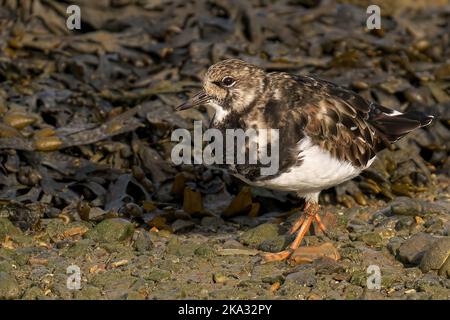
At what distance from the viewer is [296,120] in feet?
16.9

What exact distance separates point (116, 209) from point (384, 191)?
207 cm

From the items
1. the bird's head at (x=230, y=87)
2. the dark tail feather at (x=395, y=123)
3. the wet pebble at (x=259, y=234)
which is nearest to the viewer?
the bird's head at (x=230, y=87)

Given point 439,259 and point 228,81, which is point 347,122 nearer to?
point 228,81

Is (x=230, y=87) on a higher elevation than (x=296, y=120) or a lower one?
higher

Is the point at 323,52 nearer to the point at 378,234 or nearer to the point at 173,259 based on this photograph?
the point at 378,234

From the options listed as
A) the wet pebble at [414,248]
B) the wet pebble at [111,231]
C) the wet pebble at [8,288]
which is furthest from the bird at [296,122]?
the wet pebble at [8,288]

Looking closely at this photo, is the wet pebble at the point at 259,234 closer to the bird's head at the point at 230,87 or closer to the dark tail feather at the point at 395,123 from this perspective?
the bird's head at the point at 230,87

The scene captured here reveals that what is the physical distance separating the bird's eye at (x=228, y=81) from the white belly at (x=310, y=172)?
600 millimetres

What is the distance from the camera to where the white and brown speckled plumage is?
16.6 feet

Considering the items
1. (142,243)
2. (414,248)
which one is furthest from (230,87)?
(414,248)

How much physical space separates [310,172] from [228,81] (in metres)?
0.80

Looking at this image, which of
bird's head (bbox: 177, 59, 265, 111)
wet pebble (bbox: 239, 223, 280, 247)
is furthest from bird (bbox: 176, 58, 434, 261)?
wet pebble (bbox: 239, 223, 280, 247)

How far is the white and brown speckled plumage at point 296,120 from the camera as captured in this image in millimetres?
5062

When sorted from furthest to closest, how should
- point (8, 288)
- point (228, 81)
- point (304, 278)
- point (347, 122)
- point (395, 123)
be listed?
point (395, 123) → point (347, 122) → point (228, 81) → point (304, 278) → point (8, 288)
